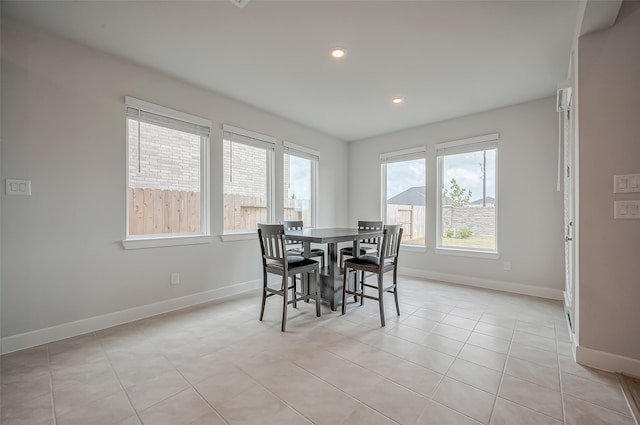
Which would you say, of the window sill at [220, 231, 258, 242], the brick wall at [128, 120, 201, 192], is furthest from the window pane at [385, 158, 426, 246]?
the brick wall at [128, 120, 201, 192]

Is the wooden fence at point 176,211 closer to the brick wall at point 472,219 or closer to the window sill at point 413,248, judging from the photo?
the window sill at point 413,248

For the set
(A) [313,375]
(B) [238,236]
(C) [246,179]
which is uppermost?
(C) [246,179]

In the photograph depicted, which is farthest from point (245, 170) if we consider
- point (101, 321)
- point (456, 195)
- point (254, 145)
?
point (456, 195)

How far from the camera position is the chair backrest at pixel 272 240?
257 cm

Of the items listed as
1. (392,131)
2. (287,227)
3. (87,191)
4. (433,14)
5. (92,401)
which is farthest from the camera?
(392,131)

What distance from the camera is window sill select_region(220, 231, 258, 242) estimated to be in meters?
3.52

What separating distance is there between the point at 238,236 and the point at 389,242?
6.60 feet

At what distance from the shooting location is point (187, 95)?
318 cm

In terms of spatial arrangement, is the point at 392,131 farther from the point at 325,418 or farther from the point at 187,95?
the point at 325,418

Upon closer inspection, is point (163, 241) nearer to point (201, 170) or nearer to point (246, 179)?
point (201, 170)

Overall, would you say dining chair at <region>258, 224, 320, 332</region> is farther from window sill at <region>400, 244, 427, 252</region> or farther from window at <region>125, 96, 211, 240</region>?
window sill at <region>400, 244, 427, 252</region>

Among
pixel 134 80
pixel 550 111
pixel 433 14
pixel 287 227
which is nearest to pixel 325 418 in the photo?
pixel 287 227

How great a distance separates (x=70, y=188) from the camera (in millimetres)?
2393

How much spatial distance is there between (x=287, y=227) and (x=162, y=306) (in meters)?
1.70
